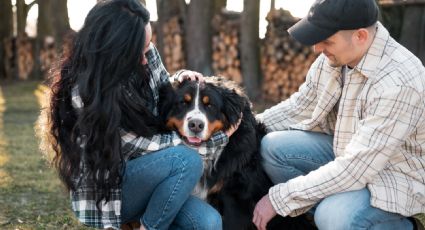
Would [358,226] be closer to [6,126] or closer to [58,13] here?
[6,126]

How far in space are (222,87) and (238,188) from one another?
555 mm

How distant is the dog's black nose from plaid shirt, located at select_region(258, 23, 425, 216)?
55 centimetres

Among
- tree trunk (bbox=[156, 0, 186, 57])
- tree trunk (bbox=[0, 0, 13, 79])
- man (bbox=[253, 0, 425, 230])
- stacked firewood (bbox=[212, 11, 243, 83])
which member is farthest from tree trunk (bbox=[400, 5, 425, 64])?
tree trunk (bbox=[0, 0, 13, 79])

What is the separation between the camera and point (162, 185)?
3203mm

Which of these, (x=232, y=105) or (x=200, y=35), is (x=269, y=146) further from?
(x=200, y=35)

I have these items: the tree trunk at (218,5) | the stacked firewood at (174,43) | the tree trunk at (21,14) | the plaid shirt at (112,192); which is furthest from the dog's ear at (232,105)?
the tree trunk at (21,14)

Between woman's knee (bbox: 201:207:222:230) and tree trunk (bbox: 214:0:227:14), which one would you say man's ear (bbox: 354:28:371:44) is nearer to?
woman's knee (bbox: 201:207:222:230)

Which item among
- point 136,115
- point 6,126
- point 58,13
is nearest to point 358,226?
point 136,115

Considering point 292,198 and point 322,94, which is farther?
point 322,94

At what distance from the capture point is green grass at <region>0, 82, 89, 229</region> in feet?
14.6

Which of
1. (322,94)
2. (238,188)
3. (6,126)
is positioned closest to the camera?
(322,94)

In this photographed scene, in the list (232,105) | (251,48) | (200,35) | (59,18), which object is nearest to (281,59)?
(251,48)

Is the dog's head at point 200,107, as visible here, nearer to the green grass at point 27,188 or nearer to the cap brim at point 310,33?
the cap brim at point 310,33

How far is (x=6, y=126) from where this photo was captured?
30.6 feet
